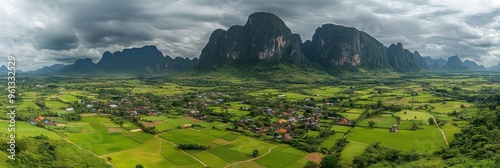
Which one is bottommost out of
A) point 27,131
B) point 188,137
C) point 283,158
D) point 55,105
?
point 283,158

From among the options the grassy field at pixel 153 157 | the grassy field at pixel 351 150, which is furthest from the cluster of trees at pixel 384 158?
the grassy field at pixel 153 157

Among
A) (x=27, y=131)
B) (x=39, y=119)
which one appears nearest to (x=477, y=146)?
(x=27, y=131)

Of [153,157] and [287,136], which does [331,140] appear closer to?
[287,136]

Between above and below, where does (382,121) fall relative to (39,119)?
above

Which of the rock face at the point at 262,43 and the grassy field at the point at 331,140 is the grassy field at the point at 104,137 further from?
the rock face at the point at 262,43

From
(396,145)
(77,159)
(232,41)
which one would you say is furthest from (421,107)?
(232,41)

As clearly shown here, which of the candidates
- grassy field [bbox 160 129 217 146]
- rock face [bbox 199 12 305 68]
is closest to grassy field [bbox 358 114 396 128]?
grassy field [bbox 160 129 217 146]

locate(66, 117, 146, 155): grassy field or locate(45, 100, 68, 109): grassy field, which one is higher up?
locate(45, 100, 68, 109): grassy field

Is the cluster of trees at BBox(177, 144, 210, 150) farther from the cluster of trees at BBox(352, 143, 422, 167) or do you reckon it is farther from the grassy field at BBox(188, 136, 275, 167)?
the cluster of trees at BBox(352, 143, 422, 167)
